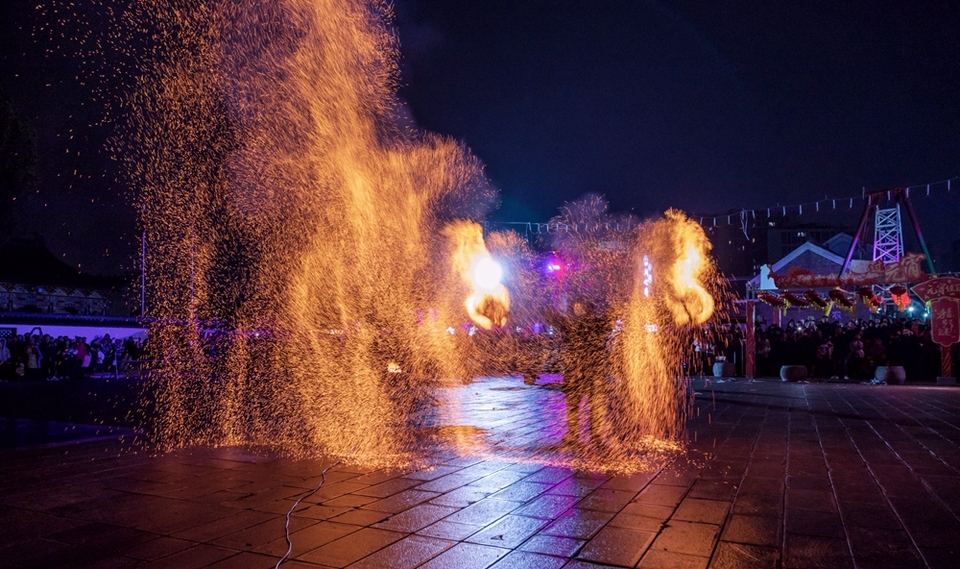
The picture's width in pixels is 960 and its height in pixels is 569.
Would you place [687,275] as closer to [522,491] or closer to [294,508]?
[522,491]

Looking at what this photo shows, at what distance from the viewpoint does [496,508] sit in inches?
188

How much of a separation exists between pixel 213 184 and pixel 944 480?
12.0m

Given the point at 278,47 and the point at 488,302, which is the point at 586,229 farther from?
the point at 278,47

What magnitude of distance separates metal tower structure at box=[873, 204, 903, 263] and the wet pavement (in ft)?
69.7

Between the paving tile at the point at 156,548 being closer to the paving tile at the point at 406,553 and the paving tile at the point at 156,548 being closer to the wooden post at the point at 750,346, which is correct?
the paving tile at the point at 406,553

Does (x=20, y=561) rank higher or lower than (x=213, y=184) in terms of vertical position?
lower

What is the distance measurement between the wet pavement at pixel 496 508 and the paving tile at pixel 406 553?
0.02 metres

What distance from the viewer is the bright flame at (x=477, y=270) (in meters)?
12.7

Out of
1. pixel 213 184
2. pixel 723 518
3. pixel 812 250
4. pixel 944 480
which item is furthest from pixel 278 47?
pixel 812 250

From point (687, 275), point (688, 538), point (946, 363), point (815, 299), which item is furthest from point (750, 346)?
point (688, 538)

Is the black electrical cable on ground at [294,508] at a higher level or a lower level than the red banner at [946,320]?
lower

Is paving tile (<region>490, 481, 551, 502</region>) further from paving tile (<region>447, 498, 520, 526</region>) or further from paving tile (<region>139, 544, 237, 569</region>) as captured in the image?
paving tile (<region>139, 544, 237, 569</region>)

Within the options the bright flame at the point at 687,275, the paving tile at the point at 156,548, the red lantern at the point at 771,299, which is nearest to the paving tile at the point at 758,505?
the paving tile at the point at 156,548

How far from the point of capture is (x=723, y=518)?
4.51m
